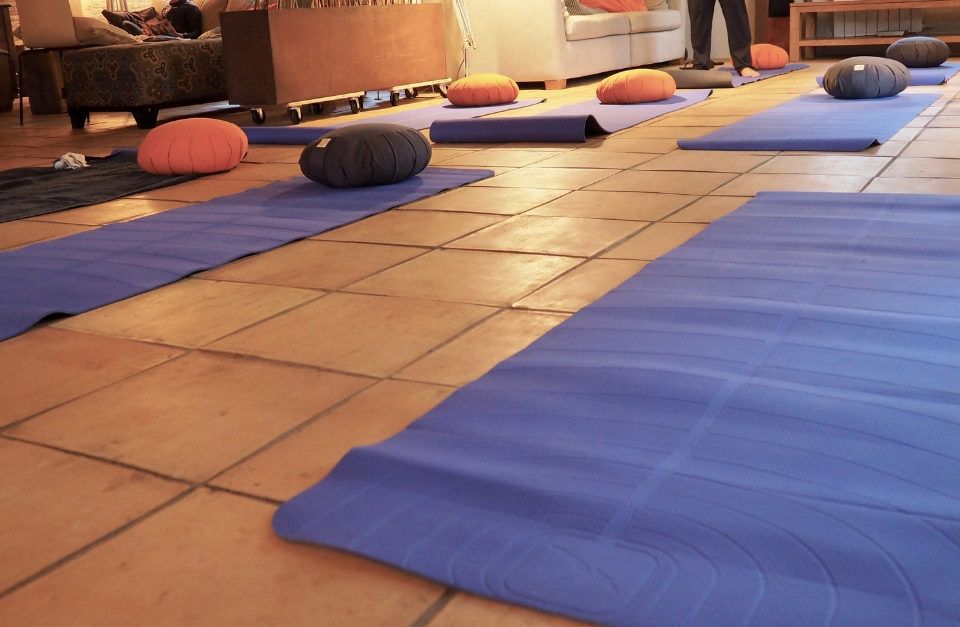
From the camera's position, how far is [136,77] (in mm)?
5828

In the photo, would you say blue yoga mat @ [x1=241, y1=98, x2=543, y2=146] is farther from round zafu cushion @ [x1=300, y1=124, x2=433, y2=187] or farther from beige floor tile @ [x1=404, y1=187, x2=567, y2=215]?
beige floor tile @ [x1=404, y1=187, x2=567, y2=215]

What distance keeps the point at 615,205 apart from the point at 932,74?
4.16m

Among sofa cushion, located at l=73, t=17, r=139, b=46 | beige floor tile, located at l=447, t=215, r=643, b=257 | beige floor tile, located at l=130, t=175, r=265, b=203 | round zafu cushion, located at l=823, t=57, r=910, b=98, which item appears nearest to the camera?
beige floor tile, located at l=447, t=215, r=643, b=257

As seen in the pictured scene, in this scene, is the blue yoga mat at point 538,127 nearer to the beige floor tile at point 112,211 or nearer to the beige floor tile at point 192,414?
the beige floor tile at point 112,211

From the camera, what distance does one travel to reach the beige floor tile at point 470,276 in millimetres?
2016

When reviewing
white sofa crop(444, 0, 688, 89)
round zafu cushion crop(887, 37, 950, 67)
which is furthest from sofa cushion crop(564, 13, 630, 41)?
round zafu cushion crop(887, 37, 950, 67)

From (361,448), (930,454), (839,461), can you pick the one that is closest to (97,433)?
(361,448)

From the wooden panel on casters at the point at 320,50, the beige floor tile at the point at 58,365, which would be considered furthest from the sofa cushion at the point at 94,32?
the beige floor tile at the point at 58,365

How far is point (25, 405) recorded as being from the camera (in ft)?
5.08

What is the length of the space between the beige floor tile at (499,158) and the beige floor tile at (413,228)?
0.94 m

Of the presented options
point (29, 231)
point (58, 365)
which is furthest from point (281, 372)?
point (29, 231)

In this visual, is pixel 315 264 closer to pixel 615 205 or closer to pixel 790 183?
pixel 615 205

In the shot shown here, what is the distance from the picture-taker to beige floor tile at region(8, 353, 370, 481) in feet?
4.39

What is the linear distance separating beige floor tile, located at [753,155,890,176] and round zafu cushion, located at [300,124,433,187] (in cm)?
116
